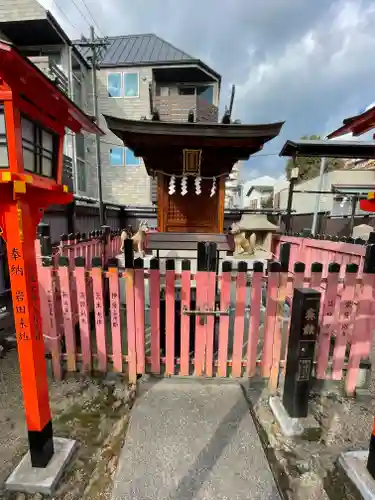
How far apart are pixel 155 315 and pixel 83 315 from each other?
1042mm

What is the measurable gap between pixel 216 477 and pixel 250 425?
2.40 feet

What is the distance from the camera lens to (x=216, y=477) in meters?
2.26

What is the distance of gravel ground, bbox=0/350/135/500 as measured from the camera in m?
2.23

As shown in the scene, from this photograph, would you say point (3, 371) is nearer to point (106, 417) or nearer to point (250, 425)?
point (106, 417)

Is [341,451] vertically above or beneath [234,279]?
beneath

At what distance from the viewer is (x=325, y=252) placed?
587 centimetres

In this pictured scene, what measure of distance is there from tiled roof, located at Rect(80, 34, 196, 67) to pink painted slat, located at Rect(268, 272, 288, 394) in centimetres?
1632

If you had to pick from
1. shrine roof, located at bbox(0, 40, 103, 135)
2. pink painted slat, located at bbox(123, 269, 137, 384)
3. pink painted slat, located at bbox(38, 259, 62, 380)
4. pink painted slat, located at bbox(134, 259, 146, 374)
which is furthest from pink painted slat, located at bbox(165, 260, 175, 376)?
shrine roof, located at bbox(0, 40, 103, 135)

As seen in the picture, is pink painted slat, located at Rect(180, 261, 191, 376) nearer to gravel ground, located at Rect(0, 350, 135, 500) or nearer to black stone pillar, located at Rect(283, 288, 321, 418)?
gravel ground, located at Rect(0, 350, 135, 500)

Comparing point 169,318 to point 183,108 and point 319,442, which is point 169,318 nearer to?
point 319,442

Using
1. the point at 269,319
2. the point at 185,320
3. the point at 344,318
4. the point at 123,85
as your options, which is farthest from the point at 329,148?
the point at 123,85

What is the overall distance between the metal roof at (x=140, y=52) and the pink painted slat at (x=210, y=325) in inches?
636

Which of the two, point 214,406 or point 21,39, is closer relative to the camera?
point 214,406

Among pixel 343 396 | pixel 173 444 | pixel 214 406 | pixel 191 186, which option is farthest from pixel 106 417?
pixel 191 186
